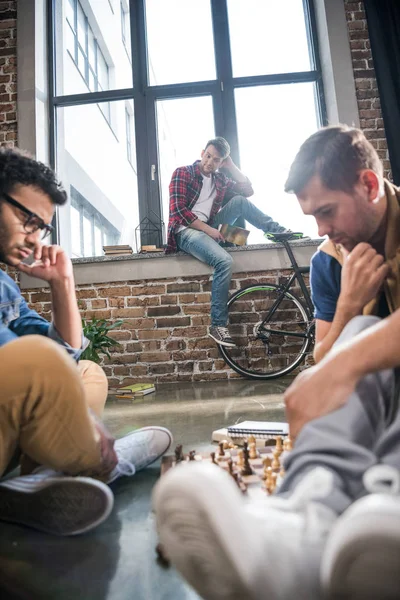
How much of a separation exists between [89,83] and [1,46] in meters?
0.97

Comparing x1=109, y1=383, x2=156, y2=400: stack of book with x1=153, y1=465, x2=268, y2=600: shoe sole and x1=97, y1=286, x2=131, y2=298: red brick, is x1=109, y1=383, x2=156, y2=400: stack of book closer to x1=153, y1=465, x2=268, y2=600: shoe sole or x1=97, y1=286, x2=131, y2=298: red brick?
x1=97, y1=286, x2=131, y2=298: red brick

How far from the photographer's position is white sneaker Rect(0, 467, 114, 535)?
33.9 inches

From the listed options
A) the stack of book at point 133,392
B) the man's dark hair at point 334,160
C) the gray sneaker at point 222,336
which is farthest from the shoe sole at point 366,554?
the gray sneaker at point 222,336

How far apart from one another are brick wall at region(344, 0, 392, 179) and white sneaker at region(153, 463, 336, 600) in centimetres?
380

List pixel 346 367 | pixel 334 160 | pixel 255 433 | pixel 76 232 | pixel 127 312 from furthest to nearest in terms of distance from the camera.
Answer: pixel 76 232
pixel 127 312
pixel 255 433
pixel 334 160
pixel 346 367

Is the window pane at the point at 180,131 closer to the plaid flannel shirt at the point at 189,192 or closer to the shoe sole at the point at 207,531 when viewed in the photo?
the plaid flannel shirt at the point at 189,192

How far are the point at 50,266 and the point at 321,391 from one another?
862 mm

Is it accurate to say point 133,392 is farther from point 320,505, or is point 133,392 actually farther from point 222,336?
point 320,505

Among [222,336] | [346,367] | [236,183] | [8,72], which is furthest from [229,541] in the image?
[8,72]

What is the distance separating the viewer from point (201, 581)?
0.47 m

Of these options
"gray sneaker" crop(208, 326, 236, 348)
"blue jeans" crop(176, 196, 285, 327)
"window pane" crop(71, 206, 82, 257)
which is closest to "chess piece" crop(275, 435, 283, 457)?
"gray sneaker" crop(208, 326, 236, 348)

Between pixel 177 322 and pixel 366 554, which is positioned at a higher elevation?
pixel 177 322

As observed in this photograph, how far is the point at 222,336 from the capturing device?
10.8 feet

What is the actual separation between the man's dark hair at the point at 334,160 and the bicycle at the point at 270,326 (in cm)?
236
